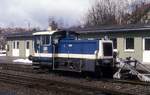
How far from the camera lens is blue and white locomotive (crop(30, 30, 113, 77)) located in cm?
2141

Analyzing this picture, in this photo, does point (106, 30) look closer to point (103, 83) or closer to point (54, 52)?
point (54, 52)

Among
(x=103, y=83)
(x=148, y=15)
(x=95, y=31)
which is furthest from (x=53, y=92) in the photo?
(x=148, y=15)

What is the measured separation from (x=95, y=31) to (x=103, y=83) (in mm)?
17674

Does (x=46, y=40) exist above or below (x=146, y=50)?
above

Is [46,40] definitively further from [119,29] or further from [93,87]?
[119,29]

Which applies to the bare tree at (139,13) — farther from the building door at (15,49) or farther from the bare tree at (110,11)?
the building door at (15,49)

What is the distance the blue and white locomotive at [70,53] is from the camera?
21.4 meters

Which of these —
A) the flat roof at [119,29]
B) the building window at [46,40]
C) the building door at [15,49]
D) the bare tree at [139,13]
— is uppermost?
the bare tree at [139,13]

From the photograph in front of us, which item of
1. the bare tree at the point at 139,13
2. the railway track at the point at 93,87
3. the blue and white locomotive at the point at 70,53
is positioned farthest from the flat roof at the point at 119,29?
the bare tree at the point at 139,13

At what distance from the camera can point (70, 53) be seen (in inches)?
912

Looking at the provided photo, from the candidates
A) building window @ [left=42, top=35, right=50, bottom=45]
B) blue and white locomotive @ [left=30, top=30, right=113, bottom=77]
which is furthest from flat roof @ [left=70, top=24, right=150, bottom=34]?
building window @ [left=42, top=35, right=50, bottom=45]

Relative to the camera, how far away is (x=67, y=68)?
23109 millimetres

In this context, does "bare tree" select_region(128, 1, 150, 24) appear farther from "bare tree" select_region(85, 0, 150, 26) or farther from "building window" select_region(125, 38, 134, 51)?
"building window" select_region(125, 38, 134, 51)

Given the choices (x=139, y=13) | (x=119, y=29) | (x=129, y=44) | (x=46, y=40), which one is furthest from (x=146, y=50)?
(x=139, y=13)
